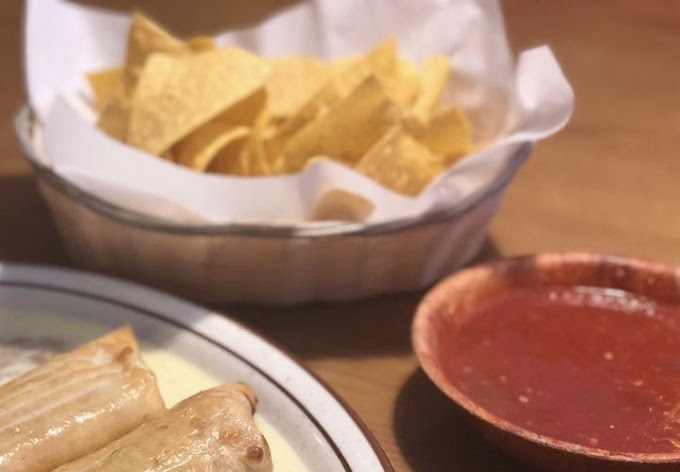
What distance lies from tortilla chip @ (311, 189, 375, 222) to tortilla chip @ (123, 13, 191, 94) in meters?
0.44

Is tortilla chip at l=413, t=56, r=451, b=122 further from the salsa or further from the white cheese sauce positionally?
the white cheese sauce

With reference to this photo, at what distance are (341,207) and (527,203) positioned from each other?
577 millimetres

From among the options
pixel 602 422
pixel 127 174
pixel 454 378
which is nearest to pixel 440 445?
pixel 454 378

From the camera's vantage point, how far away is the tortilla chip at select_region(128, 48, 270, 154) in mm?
1387

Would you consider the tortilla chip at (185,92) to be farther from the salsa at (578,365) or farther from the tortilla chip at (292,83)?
the salsa at (578,365)

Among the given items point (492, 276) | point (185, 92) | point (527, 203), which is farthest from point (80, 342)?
point (527, 203)

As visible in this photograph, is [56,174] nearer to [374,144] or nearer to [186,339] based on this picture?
[186,339]

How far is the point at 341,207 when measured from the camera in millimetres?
1323

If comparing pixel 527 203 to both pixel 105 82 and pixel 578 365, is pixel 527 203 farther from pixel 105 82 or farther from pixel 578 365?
pixel 105 82

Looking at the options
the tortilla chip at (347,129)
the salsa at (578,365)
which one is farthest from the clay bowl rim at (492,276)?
the tortilla chip at (347,129)

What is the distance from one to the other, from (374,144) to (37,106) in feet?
1.96

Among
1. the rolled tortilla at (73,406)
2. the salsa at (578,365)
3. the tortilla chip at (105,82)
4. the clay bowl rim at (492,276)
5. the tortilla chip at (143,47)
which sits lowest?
the salsa at (578,365)

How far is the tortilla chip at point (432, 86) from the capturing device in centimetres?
154

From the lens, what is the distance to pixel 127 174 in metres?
1.32
